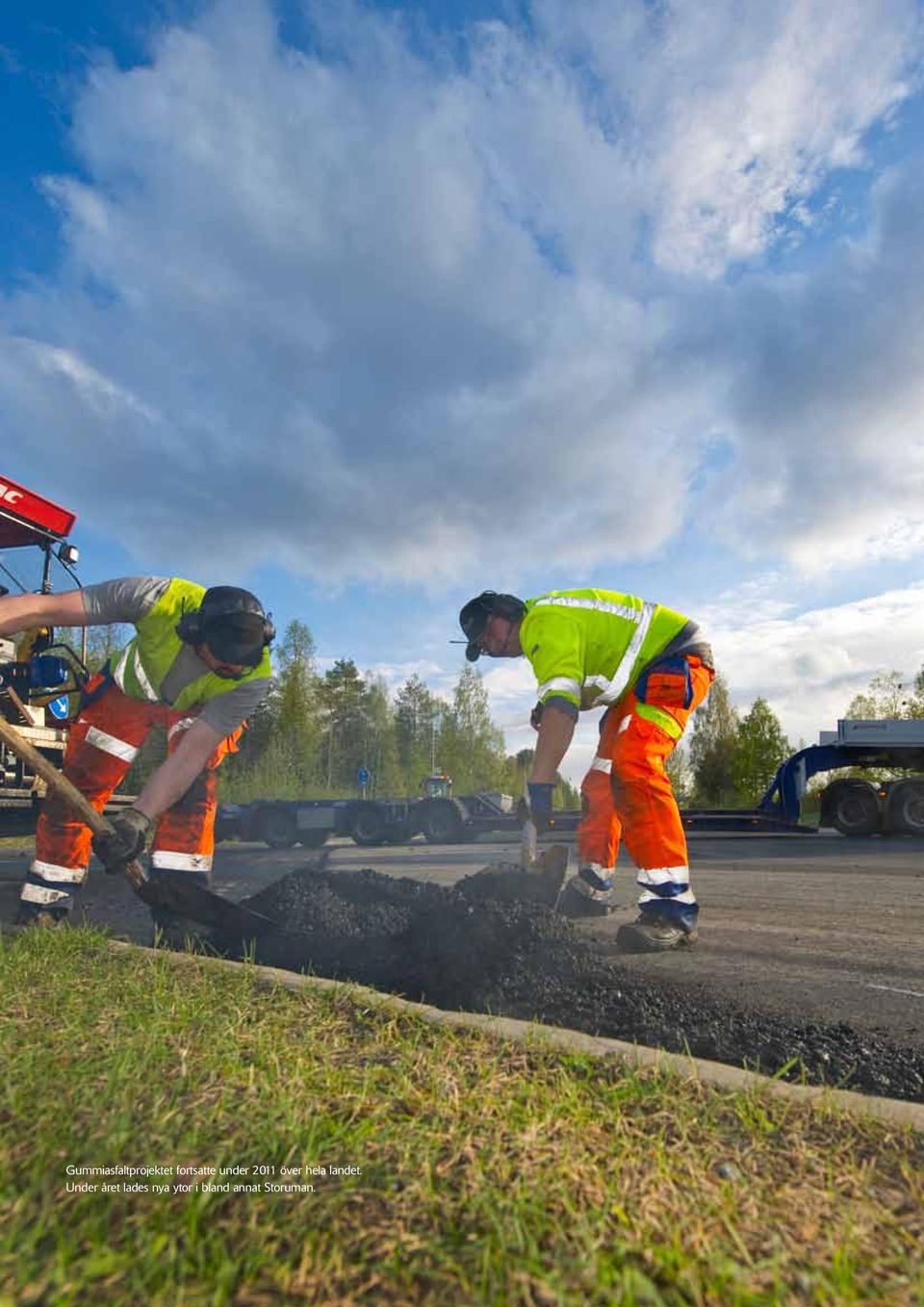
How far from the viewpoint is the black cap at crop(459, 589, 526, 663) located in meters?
4.42

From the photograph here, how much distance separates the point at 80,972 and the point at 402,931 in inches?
52.8

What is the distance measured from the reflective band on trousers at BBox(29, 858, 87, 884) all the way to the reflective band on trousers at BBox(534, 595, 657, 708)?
9.13 ft

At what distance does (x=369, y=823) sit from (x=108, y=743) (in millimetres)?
9896

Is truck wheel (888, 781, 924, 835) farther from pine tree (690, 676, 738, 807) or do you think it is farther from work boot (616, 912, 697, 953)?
pine tree (690, 676, 738, 807)

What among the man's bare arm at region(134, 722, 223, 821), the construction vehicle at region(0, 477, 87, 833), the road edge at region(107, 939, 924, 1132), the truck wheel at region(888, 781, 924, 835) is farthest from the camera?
the truck wheel at region(888, 781, 924, 835)

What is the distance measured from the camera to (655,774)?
3.51 metres

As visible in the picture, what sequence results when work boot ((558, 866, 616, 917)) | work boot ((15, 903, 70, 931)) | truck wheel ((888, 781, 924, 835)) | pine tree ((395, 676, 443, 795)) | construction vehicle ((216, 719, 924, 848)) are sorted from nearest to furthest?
work boot ((15, 903, 70, 931)) → work boot ((558, 866, 616, 917)) → truck wheel ((888, 781, 924, 835)) → construction vehicle ((216, 719, 924, 848)) → pine tree ((395, 676, 443, 795))

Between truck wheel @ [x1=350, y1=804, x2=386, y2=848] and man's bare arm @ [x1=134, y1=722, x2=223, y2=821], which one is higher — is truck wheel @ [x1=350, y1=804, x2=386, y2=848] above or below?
below

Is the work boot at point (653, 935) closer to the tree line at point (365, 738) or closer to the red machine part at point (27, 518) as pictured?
the red machine part at point (27, 518)

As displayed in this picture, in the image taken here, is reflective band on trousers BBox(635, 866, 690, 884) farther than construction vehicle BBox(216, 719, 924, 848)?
No

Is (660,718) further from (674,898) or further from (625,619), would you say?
(674,898)

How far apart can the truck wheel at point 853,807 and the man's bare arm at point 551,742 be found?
1067 centimetres

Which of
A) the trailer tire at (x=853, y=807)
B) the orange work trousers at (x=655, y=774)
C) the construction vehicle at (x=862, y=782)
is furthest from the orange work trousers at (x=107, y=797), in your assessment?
the trailer tire at (x=853, y=807)

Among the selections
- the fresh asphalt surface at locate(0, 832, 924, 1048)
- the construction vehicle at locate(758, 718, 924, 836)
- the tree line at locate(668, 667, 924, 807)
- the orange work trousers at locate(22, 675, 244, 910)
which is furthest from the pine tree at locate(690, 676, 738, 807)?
the orange work trousers at locate(22, 675, 244, 910)
